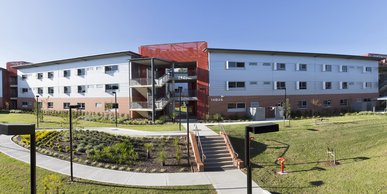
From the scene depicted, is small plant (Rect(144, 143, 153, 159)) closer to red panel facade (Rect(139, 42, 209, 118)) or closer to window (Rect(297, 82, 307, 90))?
red panel facade (Rect(139, 42, 209, 118))

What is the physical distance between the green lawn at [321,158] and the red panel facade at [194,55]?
11.0m

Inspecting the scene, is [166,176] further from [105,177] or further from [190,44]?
[190,44]

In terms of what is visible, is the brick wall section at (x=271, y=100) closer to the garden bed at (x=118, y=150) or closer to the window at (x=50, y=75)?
the garden bed at (x=118, y=150)

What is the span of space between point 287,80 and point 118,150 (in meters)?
28.6

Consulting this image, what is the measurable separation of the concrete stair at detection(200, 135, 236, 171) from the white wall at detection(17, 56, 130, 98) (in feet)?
62.9

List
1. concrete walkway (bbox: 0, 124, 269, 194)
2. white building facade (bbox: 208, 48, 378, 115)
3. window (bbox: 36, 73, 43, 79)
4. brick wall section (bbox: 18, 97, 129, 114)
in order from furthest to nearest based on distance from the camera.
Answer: window (bbox: 36, 73, 43, 79)
brick wall section (bbox: 18, 97, 129, 114)
white building facade (bbox: 208, 48, 378, 115)
concrete walkway (bbox: 0, 124, 269, 194)

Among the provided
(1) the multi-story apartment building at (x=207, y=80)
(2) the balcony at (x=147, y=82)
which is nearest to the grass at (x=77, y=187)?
(1) the multi-story apartment building at (x=207, y=80)

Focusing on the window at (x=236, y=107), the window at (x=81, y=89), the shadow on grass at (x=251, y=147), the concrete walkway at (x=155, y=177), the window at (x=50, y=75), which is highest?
the window at (x=50, y=75)

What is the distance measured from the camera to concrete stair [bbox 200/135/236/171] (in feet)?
44.7

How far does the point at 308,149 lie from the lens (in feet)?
51.5

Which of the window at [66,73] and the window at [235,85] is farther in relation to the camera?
the window at [66,73]

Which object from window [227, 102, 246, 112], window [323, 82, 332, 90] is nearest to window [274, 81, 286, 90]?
window [227, 102, 246, 112]

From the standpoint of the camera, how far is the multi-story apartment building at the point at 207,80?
30500mm

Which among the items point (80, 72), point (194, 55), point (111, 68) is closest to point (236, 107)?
point (194, 55)
